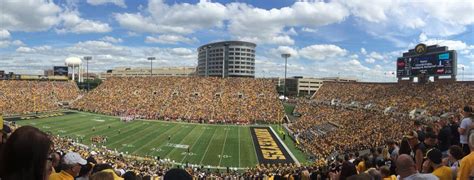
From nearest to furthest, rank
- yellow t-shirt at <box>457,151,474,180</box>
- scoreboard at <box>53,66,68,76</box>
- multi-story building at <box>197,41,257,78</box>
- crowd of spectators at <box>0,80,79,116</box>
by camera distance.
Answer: yellow t-shirt at <box>457,151,474,180</box>, crowd of spectators at <box>0,80,79,116</box>, scoreboard at <box>53,66,68,76</box>, multi-story building at <box>197,41,257,78</box>

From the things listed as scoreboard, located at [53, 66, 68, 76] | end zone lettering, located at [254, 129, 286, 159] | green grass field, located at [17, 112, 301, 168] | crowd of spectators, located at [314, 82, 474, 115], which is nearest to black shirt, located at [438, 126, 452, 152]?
green grass field, located at [17, 112, 301, 168]

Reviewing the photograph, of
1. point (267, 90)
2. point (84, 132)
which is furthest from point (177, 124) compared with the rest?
point (267, 90)

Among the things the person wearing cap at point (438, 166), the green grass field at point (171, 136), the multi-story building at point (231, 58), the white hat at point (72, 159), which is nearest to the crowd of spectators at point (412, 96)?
the green grass field at point (171, 136)

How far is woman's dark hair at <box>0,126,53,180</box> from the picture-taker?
2.46 meters

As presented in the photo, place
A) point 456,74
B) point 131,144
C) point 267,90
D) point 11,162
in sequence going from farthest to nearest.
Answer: point 267,90
point 456,74
point 131,144
point 11,162

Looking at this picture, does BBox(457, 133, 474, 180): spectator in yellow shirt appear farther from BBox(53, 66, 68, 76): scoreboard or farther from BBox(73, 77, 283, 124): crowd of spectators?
BBox(53, 66, 68, 76): scoreboard

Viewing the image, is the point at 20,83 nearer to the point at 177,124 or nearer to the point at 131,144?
the point at 177,124

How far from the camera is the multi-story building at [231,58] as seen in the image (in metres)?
148

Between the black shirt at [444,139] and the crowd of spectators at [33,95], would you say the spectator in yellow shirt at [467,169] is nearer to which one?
the black shirt at [444,139]

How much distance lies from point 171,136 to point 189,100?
24121 millimetres

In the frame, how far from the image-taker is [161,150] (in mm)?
33188

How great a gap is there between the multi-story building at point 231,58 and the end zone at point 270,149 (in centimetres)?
10250

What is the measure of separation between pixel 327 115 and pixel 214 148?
19.4 metres

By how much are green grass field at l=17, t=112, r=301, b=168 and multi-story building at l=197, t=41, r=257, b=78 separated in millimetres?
95222
